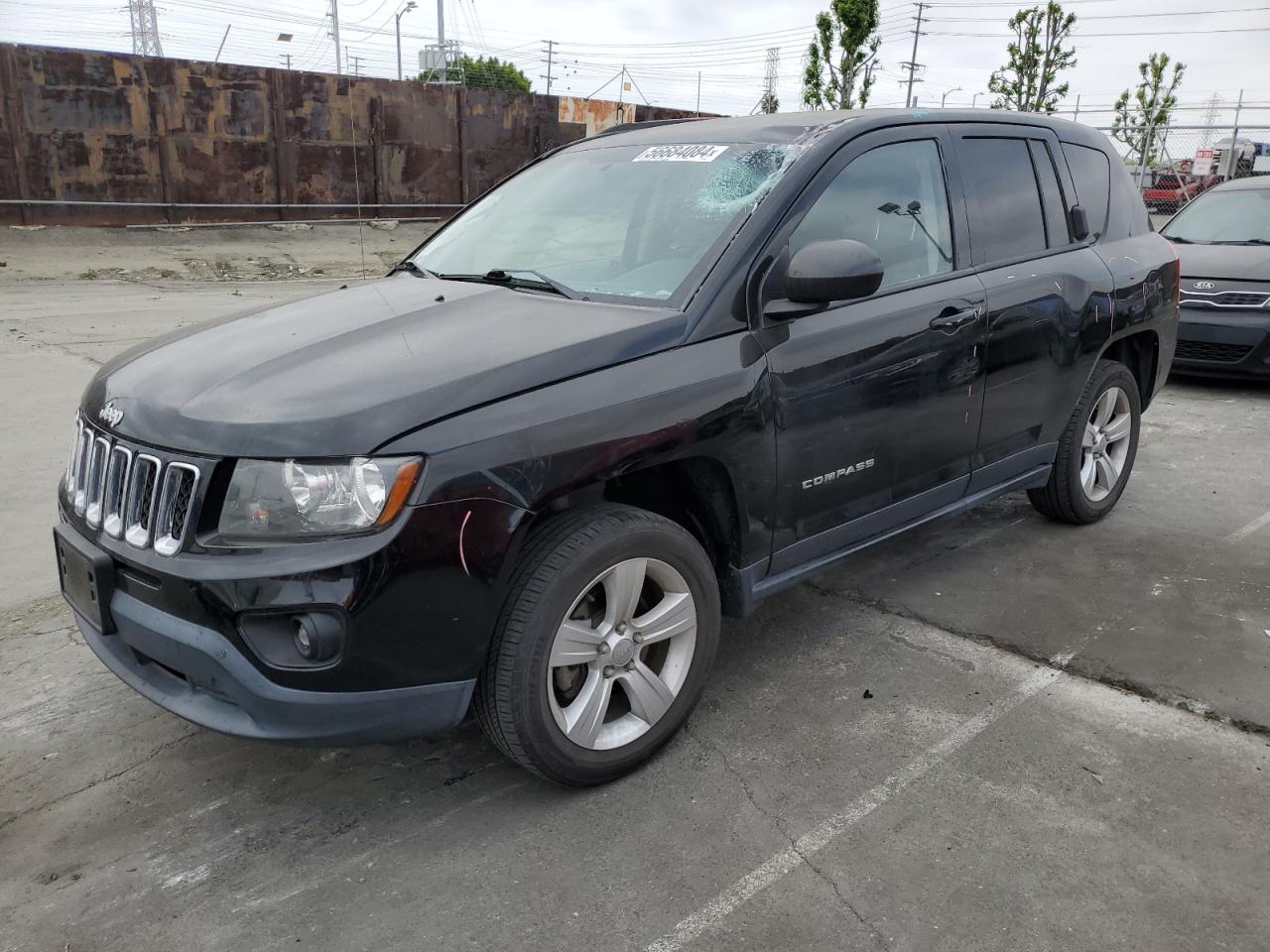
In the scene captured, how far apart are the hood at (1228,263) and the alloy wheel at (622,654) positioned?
7.09m

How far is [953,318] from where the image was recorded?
3602 mm

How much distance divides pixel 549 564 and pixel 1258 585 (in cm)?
339

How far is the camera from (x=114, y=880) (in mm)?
2467

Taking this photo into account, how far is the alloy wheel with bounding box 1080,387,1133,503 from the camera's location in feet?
15.4

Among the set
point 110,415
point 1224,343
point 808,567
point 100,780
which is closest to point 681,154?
point 808,567

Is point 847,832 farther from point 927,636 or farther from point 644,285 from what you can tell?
point 644,285

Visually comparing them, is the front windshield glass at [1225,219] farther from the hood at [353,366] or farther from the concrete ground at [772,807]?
the hood at [353,366]

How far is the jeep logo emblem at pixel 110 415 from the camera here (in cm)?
267

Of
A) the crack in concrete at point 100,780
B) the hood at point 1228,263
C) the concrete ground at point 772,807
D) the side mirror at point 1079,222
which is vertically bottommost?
the crack in concrete at point 100,780

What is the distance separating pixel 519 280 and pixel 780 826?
191 cm

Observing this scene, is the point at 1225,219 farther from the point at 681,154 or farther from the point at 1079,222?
the point at 681,154

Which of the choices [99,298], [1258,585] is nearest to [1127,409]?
[1258,585]

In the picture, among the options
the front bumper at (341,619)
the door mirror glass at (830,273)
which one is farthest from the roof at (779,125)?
the front bumper at (341,619)

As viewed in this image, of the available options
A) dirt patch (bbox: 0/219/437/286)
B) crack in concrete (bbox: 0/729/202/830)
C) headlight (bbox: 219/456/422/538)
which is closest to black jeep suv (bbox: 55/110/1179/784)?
headlight (bbox: 219/456/422/538)
